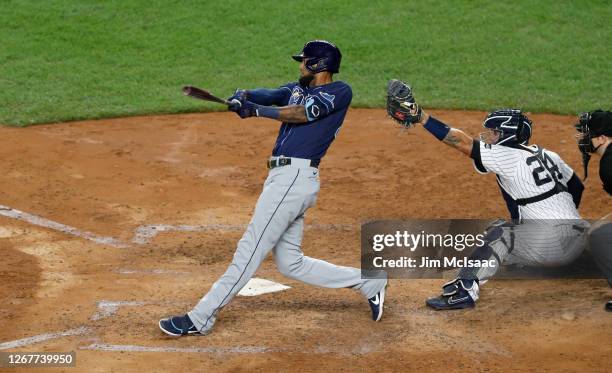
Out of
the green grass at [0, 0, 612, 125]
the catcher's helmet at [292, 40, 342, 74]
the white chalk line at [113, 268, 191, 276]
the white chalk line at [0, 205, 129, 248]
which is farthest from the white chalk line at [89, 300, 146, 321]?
the green grass at [0, 0, 612, 125]

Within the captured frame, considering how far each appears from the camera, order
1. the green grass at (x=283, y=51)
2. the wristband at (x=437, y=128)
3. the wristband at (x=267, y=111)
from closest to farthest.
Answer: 1. the wristband at (x=267, y=111)
2. the wristband at (x=437, y=128)
3. the green grass at (x=283, y=51)

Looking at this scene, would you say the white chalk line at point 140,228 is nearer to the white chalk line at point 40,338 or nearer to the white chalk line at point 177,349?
the white chalk line at point 40,338

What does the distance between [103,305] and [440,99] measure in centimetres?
664

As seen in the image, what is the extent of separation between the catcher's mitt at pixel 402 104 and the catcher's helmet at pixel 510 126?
24.7 inches

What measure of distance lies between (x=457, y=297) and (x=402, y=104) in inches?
58.2

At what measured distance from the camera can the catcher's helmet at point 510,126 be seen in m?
8.19

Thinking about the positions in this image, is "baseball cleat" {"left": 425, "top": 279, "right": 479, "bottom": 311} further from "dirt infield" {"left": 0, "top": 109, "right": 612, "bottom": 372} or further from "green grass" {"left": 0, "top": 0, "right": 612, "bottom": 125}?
"green grass" {"left": 0, "top": 0, "right": 612, "bottom": 125}

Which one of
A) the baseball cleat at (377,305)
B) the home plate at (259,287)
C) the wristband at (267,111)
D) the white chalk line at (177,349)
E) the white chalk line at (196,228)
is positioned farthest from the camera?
the white chalk line at (196,228)

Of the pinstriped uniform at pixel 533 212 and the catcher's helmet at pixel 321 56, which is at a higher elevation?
the catcher's helmet at pixel 321 56

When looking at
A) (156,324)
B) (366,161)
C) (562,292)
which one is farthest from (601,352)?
(366,161)

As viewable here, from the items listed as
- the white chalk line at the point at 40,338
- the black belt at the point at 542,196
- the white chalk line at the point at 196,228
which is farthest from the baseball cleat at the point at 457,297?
the white chalk line at the point at 40,338

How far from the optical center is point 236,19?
16.0 m

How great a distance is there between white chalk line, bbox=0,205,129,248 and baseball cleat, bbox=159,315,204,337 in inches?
80.4

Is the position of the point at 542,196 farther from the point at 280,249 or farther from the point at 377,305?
the point at 280,249
